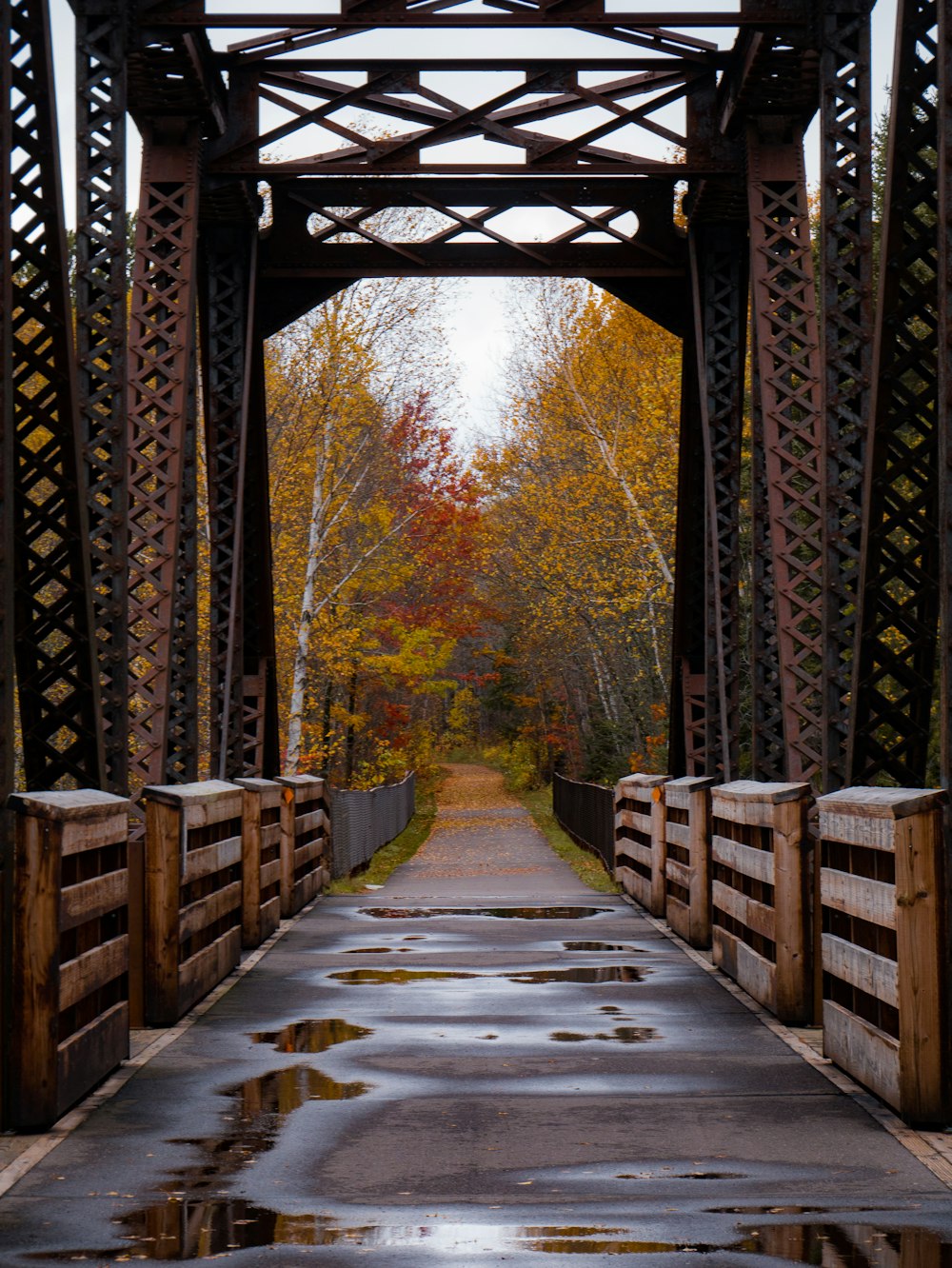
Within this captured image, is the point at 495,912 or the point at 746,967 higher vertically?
the point at 746,967

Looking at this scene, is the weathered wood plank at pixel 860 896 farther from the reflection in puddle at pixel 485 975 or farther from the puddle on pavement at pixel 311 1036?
the reflection in puddle at pixel 485 975

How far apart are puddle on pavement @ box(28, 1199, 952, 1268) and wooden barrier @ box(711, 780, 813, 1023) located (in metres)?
4.22

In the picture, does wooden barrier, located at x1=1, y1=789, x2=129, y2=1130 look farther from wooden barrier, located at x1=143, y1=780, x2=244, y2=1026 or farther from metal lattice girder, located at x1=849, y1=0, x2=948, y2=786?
metal lattice girder, located at x1=849, y1=0, x2=948, y2=786

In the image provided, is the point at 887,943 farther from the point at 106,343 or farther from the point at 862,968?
the point at 106,343

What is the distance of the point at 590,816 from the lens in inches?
1220

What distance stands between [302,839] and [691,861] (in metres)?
5.44

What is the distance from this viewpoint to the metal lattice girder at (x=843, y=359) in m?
10.9

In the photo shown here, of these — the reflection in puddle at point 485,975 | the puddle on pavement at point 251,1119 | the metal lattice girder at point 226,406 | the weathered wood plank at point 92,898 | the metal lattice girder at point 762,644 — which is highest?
the metal lattice girder at point 226,406

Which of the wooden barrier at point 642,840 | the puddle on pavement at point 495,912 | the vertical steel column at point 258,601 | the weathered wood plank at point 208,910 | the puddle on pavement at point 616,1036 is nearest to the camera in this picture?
the puddle on pavement at point 616,1036

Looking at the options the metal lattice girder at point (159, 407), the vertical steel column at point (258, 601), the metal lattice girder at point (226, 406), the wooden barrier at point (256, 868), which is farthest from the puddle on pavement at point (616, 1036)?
the vertical steel column at point (258, 601)

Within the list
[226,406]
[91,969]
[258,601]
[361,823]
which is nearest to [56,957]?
[91,969]

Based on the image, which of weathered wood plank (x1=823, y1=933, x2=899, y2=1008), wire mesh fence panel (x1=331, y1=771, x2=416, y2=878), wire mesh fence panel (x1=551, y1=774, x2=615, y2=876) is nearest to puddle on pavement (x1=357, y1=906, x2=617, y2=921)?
wire mesh fence panel (x1=551, y1=774, x2=615, y2=876)

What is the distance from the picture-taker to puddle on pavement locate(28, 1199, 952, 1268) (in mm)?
5047

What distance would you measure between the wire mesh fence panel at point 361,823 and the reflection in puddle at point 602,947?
11981mm
